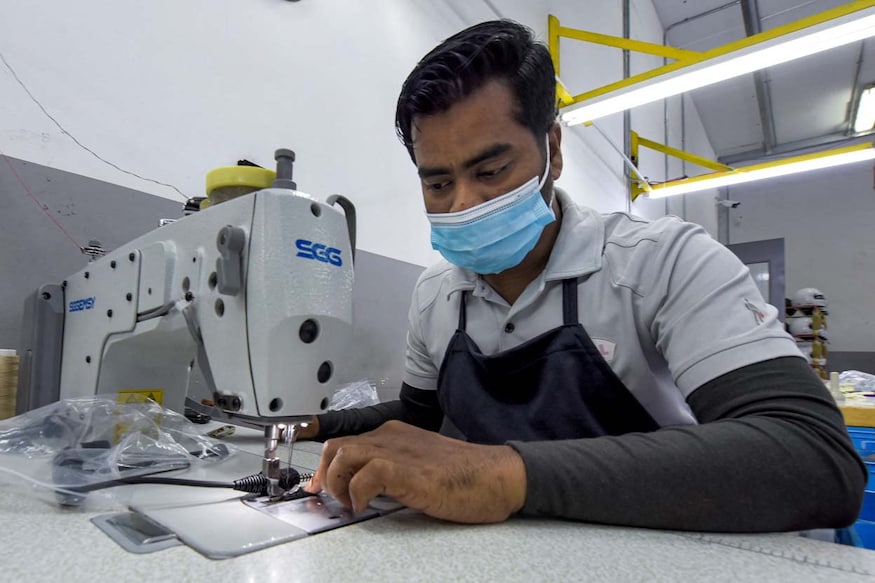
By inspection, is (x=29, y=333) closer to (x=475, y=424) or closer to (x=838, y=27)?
(x=475, y=424)

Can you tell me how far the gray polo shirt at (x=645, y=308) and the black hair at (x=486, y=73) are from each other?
0.22m

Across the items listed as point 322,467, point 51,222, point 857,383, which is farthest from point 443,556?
point 857,383

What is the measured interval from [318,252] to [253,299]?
0.30ft

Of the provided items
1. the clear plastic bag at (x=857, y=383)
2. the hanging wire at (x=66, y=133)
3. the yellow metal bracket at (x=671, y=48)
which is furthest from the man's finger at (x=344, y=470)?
the clear plastic bag at (x=857, y=383)

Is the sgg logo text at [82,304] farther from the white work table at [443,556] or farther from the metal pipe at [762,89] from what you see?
the metal pipe at [762,89]

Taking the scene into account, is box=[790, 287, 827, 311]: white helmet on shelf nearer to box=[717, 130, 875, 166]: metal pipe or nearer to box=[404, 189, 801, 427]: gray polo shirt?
box=[717, 130, 875, 166]: metal pipe

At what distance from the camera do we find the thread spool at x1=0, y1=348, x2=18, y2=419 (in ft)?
2.84

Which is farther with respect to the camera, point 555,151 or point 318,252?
point 555,151

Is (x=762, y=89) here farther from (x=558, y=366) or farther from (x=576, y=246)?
(x=558, y=366)

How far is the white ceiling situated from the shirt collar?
5.29 meters

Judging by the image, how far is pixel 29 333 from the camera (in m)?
0.88

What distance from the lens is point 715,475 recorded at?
53cm

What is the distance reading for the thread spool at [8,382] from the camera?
866 mm

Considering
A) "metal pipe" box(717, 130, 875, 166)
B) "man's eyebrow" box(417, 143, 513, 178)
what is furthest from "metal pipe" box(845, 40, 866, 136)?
→ "man's eyebrow" box(417, 143, 513, 178)
